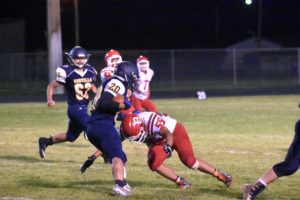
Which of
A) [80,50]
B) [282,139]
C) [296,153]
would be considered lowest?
[282,139]

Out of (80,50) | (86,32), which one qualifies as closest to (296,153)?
(80,50)

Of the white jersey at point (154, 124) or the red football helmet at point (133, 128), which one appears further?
the white jersey at point (154, 124)

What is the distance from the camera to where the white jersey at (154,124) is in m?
6.65

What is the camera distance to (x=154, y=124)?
6.65 m

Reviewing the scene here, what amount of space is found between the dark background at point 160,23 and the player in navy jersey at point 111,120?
172ft

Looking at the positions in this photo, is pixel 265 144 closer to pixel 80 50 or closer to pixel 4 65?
pixel 80 50

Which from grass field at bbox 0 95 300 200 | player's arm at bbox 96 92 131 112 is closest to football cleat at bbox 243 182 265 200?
grass field at bbox 0 95 300 200

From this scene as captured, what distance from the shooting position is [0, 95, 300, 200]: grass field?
6926mm

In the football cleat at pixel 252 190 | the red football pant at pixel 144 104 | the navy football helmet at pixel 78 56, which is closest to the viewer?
the football cleat at pixel 252 190

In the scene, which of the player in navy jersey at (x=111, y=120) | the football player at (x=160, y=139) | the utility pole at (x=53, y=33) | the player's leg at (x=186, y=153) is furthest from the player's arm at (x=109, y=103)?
the utility pole at (x=53, y=33)

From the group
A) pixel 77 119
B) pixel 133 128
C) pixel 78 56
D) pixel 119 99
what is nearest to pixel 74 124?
pixel 77 119

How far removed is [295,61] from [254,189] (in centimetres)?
2829

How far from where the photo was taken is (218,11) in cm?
6134

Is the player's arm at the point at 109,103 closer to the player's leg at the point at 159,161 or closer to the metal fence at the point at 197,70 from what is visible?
the player's leg at the point at 159,161
